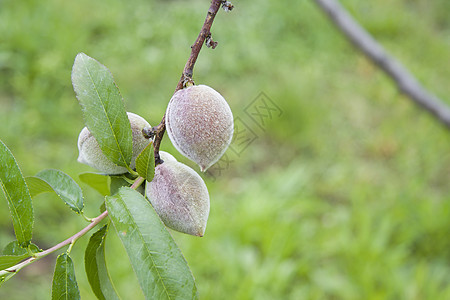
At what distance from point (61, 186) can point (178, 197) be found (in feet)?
0.51

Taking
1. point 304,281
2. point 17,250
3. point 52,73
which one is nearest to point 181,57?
point 52,73

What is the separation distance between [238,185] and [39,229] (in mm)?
1017

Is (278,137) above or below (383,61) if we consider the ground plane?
below

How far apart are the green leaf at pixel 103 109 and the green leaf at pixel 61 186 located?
8 centimetres

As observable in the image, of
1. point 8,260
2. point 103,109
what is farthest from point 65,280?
point 103,109

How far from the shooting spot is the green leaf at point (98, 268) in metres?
0.52

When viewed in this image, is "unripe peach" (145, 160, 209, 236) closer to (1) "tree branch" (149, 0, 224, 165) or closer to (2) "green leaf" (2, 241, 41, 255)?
(1) "tree branch" (149, 0, 224, 165)

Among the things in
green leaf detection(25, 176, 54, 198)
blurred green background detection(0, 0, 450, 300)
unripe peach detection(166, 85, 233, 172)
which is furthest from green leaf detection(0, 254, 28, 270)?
blurred green background detection(0, 0, 450, 300)

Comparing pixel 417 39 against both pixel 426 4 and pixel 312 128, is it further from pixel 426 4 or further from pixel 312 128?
pixel 312 128

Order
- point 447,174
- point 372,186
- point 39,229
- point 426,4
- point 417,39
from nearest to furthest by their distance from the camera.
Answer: point 39,229, point 372,186, point 447,174, point 417,39, point 426,4

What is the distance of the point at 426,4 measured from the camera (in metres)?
4.09

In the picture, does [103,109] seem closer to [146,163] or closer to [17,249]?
[146,163]

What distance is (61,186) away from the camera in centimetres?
56

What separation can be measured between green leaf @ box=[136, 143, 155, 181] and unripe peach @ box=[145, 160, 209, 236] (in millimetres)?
23
